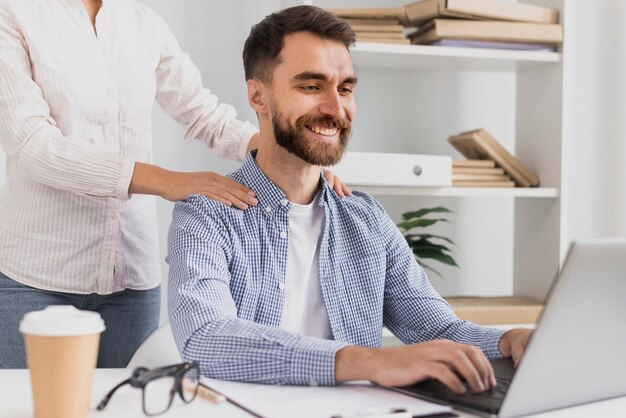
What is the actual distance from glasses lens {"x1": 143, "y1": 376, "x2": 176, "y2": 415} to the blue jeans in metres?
0.73

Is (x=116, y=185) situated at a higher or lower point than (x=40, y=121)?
lower

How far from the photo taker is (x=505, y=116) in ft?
9.13

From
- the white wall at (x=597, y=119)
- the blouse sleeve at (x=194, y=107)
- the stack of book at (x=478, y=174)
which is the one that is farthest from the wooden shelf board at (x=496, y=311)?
the blouse sleeve at (x=194, y=107)

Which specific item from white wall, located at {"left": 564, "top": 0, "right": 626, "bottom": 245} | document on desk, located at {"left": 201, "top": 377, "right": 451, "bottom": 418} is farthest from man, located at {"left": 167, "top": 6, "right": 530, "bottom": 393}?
white wall, located at {"left": 564, "top": 0, "right": 626, "bottom": 245}

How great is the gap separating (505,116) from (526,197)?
31 cm

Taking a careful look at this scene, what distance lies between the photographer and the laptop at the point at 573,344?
2.92 feet

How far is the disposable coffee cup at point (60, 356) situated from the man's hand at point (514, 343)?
683 mm

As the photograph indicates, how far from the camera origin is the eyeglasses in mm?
916

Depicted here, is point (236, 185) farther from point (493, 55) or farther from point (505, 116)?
point (505, 116)

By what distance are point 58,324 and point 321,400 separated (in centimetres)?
35

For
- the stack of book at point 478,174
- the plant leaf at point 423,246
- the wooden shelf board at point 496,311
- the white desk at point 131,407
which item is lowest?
the wooden shelf board at point 496,311

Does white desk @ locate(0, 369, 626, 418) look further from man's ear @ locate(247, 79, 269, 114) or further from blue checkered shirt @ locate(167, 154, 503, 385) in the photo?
man's ear @ locate(247, 79, 269, 114)

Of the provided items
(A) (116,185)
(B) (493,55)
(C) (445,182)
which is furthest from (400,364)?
(B) (493,55)

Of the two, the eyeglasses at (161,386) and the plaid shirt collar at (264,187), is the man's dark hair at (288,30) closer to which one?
the plaid shirt collar at (264,187)
